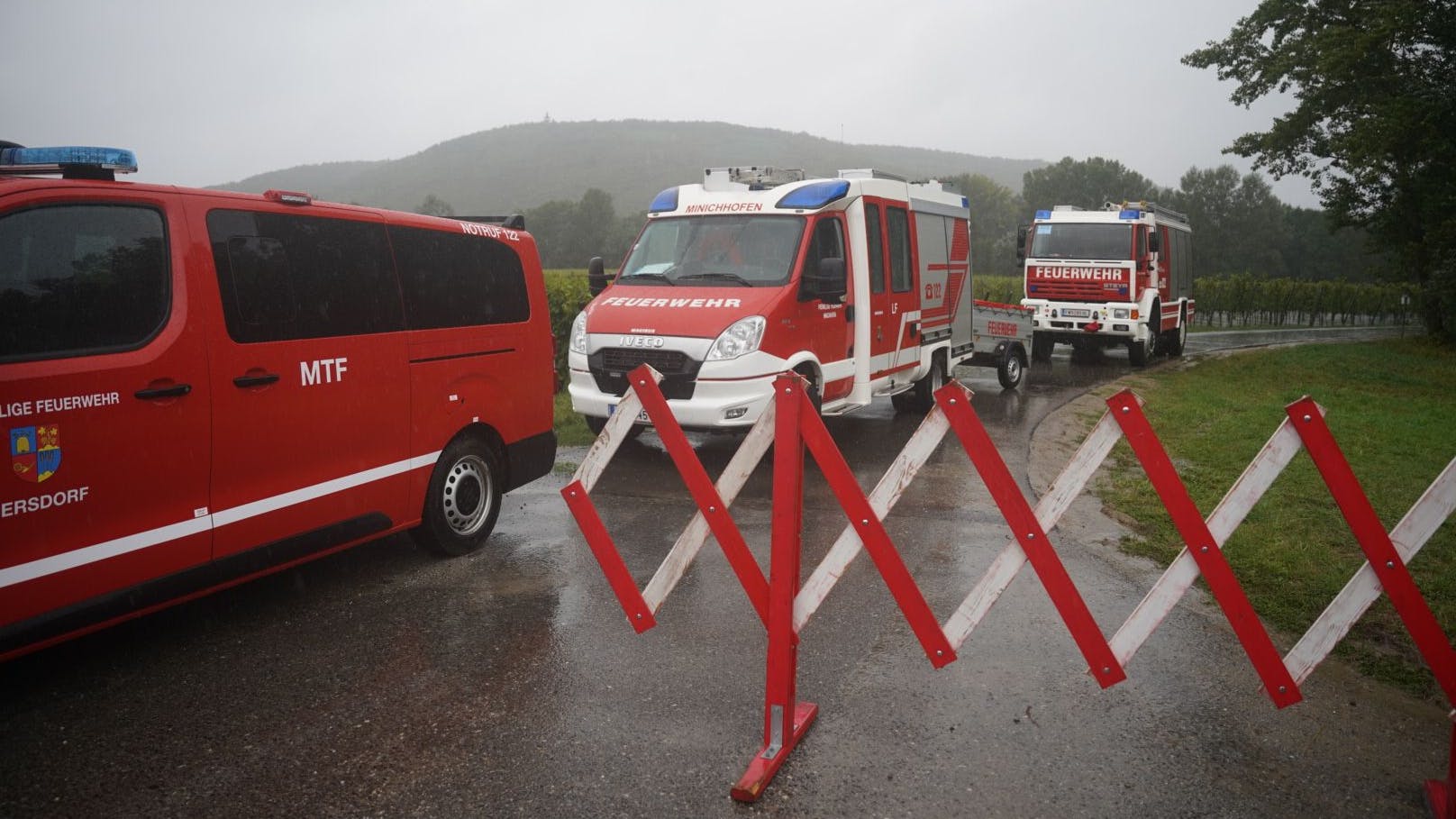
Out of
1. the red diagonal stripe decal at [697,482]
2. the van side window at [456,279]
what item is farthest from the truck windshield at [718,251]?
the red diagonal stripe decal at [697,482]

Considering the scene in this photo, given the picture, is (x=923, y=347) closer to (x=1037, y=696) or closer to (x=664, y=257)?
(x=664, y=257)

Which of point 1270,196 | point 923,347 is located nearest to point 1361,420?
point 923,347

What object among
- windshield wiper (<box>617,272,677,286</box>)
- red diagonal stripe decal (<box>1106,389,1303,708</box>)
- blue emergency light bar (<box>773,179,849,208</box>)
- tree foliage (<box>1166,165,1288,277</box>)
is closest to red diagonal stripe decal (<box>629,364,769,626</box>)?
red diagonal stripe decal (<box>1106,389,1303,708</box>)

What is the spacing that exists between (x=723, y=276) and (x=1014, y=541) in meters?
5.94

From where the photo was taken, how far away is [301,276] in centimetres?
507

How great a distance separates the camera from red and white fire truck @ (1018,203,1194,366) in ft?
60.5

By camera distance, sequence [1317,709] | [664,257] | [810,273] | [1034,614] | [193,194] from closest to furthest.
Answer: [1317,709] → [193,194] → [1034,614] → [810,273] → [664,257]

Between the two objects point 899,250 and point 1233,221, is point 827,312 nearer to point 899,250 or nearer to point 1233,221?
point 899,250

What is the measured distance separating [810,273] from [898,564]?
5781 millimetres

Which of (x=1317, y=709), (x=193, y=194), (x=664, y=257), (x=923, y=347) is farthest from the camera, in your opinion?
(x=923, y=347)

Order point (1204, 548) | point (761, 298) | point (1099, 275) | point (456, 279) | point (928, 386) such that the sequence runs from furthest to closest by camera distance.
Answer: point (1099, 275), point (928, 386), point (761, 298), point (456, 279), point (1204, 548)

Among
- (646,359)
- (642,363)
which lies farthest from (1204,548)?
(646,359)

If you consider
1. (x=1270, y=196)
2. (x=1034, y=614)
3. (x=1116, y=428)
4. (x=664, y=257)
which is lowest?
(x=1034, y=614)

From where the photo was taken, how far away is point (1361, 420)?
472 inches
